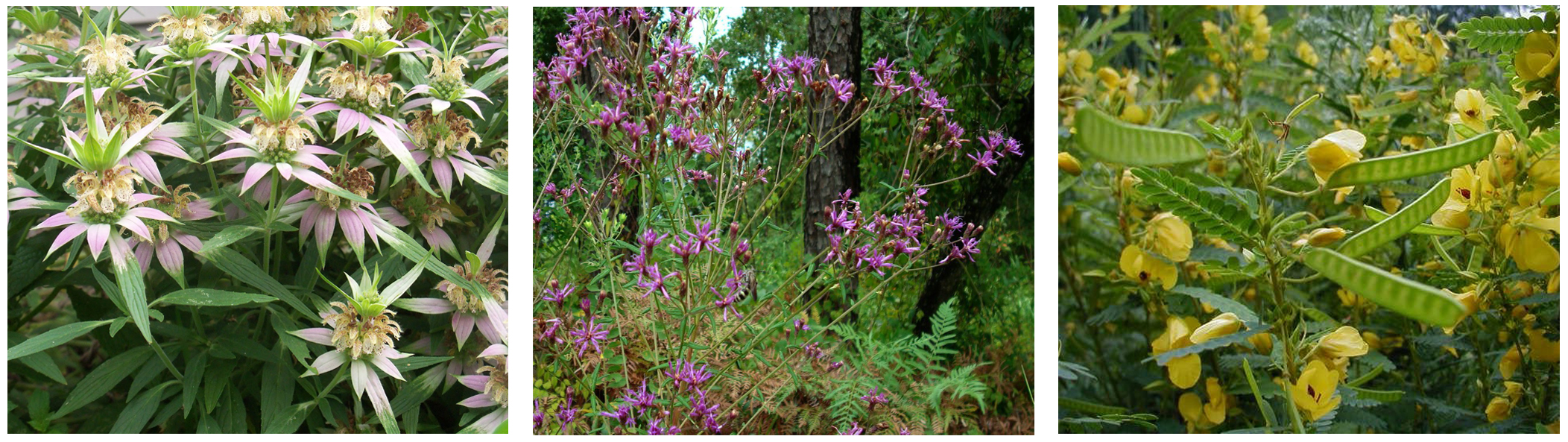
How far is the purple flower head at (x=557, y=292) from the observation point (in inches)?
43.9

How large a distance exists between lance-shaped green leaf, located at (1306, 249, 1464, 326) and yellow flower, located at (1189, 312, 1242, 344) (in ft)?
0.77

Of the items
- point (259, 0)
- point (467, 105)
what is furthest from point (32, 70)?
point (467, 105)

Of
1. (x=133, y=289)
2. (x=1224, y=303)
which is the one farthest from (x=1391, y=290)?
(x=133, y=289)

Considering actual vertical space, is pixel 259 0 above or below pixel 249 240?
above

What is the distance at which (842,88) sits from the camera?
1.12 metres

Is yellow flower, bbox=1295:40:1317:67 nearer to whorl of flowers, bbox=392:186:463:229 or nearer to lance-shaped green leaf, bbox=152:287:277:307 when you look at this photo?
whorl of flowers, bbox=392:186:463:229

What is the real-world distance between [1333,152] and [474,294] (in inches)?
36.1

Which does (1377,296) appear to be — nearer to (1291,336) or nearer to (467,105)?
(1291,336)

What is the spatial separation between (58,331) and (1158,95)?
1.41m

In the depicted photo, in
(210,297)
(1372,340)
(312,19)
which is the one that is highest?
(312,19)

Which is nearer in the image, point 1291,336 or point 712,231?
point 1291,336

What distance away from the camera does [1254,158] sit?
0.71 meters

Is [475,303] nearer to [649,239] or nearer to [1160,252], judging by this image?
[649,239]

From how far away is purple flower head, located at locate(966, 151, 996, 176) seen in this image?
111 cm
